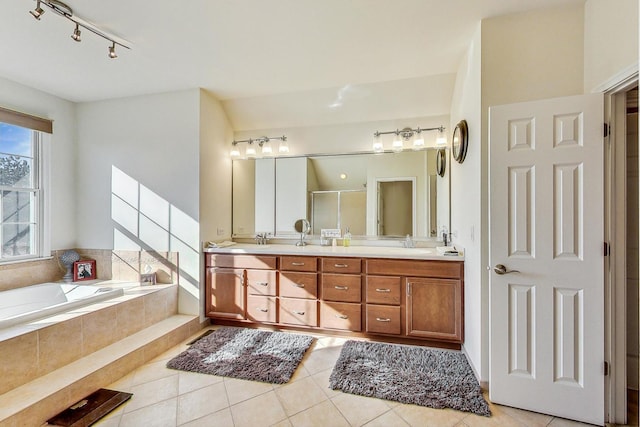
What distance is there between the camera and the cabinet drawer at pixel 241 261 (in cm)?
303

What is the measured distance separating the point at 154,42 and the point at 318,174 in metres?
2.00

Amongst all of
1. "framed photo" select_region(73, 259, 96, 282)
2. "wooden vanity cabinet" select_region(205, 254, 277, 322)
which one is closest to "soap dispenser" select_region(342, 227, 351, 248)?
"wooden vanity cabinet" select_region(205, 254, 277, 322)

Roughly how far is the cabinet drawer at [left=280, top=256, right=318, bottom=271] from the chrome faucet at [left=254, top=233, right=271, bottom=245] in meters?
0.68

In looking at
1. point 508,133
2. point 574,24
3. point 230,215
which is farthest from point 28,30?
point 574,24

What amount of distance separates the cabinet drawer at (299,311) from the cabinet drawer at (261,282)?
177mm

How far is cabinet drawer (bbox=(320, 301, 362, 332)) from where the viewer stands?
279cm

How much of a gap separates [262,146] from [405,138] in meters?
1.77

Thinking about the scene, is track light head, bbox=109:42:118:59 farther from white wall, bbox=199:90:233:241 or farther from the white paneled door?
the white paneled door

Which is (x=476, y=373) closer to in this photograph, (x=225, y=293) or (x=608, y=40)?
(x=608, y=40)

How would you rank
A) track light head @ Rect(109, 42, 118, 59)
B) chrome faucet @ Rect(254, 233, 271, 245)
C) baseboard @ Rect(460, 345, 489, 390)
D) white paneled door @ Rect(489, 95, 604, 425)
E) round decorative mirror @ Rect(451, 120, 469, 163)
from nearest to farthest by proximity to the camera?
white paneled door @ Rect(489, 95, 604, 425), baseboard @ Rect(460, 345, 489, 390), track light head @ Rect(109, 42, 118, 59), round decorative mirror @ Rect(451, 120, 469, 163), chrome faucet @ Rect(254, 233, 271, 245)

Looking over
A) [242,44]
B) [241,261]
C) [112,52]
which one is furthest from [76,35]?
[241,261]

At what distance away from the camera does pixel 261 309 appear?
3.04m

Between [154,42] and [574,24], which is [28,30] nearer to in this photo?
[154,42]

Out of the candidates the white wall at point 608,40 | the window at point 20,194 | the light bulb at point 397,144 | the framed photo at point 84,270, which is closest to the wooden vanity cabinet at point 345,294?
the light bulb at point 397,144
